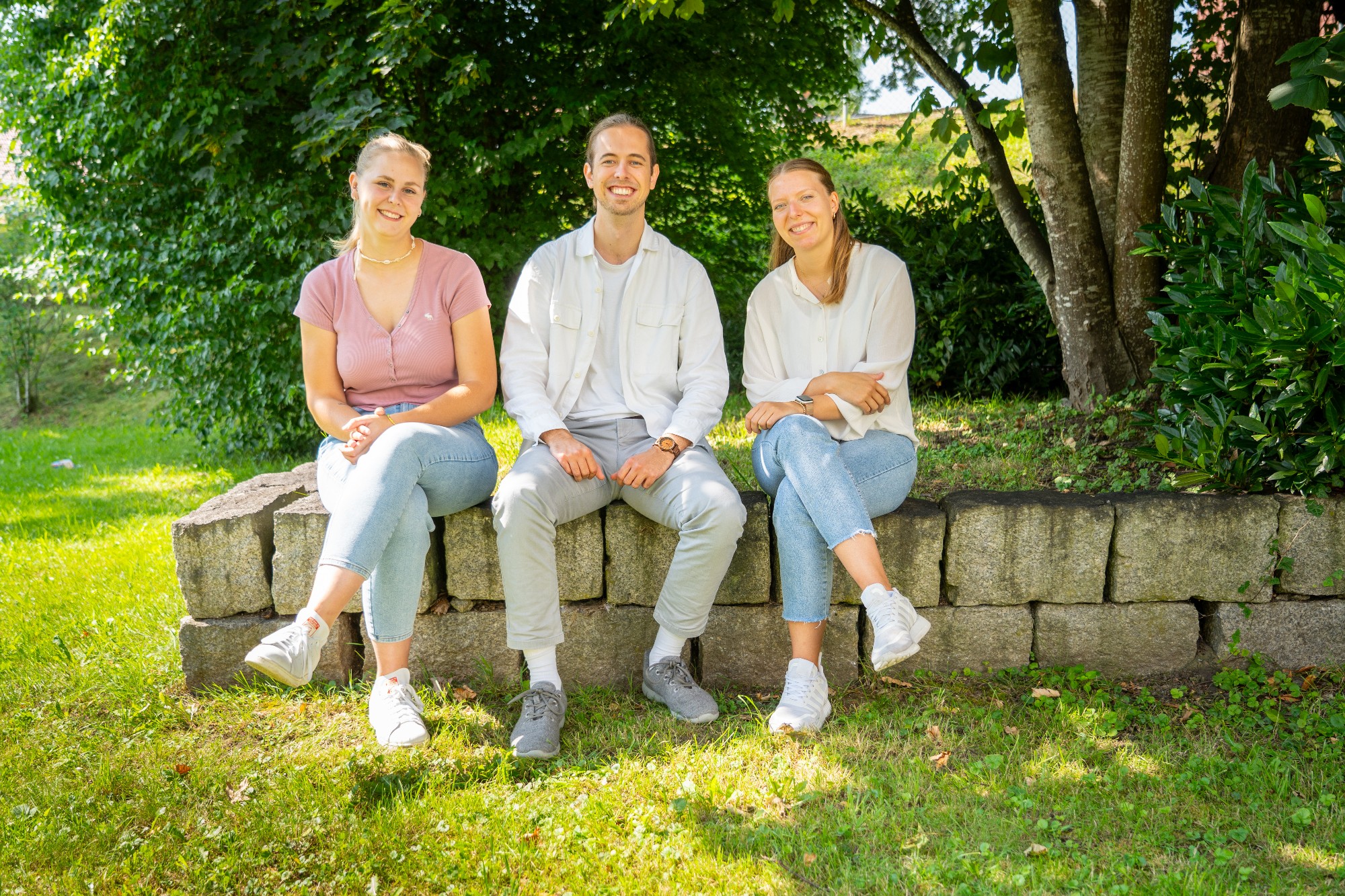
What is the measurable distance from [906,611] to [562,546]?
1.10 meters

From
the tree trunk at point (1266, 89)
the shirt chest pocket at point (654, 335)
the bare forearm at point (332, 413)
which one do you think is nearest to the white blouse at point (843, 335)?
the shirt chest pocket at point (654, 335)

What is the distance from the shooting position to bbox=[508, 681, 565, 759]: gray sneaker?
2.71 metres

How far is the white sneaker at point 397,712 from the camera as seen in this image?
107 inches

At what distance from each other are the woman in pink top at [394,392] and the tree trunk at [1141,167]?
113 inches

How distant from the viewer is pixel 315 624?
2588 mm

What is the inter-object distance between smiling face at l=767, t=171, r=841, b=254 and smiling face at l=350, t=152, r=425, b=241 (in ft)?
3.83

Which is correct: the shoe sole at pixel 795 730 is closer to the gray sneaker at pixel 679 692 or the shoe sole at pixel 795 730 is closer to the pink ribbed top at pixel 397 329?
the gray sneaker at pixel 679 692

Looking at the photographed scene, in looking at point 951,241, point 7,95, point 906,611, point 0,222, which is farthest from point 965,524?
point 0,222

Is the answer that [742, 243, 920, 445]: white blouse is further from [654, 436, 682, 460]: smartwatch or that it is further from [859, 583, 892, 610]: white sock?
[859, 583, 892, 610]: white sock

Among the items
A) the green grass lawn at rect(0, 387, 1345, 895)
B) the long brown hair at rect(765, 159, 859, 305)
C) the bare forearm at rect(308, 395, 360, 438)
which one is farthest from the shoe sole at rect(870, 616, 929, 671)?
the bare forearm at rect(308, 395, 360, 438)

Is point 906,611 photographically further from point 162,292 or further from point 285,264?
point 162,292

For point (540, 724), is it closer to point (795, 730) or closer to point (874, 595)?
point (795, 730)

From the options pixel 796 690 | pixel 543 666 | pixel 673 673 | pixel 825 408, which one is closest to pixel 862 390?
pixel 825 408

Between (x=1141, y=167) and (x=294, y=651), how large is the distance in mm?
3825
